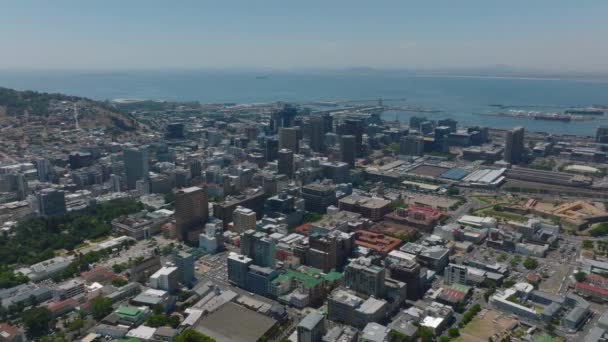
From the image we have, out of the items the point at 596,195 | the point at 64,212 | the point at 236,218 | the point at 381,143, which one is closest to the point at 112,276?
the point at 236,218

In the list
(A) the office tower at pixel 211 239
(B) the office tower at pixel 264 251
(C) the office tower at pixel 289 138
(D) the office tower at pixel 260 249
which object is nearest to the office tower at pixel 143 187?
(A) the office tower at pixel 211 239

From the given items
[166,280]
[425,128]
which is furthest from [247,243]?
[425,128]

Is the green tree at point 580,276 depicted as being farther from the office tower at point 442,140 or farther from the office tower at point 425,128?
the office tower at point 425,128

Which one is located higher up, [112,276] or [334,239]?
[334,239]

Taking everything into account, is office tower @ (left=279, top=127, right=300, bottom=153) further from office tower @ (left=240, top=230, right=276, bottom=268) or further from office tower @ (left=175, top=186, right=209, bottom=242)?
office tower @ (left=240, top=230, right=276, bottom=268)

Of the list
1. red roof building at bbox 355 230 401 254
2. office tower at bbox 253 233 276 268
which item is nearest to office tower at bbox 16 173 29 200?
office tower at bbox 253 233 276 268

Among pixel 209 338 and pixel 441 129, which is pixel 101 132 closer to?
pixel 441 129
